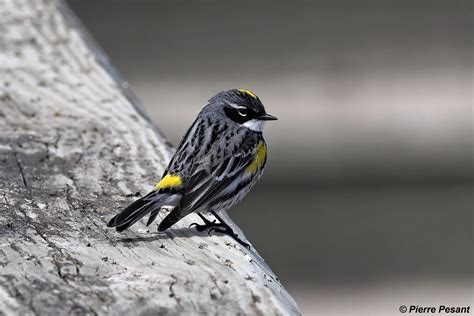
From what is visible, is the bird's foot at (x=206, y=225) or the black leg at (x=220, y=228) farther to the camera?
the bird's foot at (x=206, y=225)

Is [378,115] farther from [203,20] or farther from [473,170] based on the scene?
[203,20]

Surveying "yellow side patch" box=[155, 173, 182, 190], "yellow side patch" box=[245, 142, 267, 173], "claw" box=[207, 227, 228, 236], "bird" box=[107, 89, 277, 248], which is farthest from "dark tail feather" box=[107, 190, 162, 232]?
"yellow side patch" box=[245, 142, 267, 173]

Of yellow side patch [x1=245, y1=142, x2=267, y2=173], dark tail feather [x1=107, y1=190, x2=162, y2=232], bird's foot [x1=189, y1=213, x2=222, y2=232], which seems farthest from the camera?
yellow side patch [x1=245, y1=142, x2=267, y2=173]

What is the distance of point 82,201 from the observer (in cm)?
364

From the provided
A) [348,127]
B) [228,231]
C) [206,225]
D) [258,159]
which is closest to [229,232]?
[228,231]

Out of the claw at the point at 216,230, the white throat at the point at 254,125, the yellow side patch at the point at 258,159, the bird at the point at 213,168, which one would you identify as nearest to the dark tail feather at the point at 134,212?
the bird at the point at 213,168

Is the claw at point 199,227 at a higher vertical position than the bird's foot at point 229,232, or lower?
lower

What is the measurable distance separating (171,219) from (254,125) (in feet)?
4.85

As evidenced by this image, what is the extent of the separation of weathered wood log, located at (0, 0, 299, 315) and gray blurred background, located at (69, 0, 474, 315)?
4.11 meters

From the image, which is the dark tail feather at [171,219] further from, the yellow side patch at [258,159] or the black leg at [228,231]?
the yellow side patch at [258,159]

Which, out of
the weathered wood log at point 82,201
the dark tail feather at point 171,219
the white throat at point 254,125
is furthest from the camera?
the white throat at point 254,125

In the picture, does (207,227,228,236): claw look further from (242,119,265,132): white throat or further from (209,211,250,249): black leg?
(242,119,265,132): white throat

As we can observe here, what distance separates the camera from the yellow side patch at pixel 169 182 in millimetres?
3936

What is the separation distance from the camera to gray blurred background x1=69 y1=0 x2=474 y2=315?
30.8 ft
